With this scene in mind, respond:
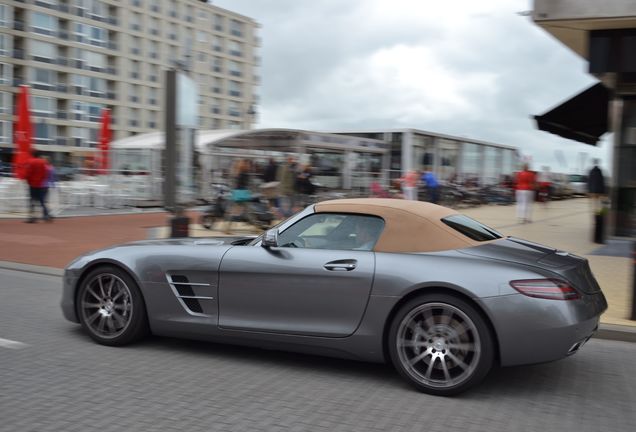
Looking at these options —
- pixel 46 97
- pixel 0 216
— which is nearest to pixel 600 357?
pixel 0 216

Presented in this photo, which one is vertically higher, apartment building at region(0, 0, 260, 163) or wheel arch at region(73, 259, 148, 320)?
apartment building at region(0, 0, 260, 163)

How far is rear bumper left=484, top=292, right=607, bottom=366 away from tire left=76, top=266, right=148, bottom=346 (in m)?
2.84

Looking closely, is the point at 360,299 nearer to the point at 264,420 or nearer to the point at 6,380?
the point at 264,420

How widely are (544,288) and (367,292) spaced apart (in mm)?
1193

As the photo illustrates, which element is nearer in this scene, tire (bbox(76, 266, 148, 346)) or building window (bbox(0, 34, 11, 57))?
tire (bbox(76, 266, 148, 346))

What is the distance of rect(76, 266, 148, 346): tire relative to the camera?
531 centimetres

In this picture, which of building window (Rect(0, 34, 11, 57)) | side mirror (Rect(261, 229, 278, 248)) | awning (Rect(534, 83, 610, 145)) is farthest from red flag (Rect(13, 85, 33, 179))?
building window (Rect(0, 34, 11, 57))

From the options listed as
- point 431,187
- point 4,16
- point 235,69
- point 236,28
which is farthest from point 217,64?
point 431,187

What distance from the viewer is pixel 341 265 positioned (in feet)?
15.3

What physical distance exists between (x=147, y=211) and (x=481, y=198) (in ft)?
48.3

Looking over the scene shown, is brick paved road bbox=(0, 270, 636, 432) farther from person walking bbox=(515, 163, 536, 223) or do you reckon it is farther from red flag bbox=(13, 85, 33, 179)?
person walking bbox=(515, 163, 536, 223)

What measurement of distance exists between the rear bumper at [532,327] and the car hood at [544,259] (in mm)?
304

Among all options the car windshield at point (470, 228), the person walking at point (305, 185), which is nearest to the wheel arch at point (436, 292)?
the car windshield at point (470, 228)

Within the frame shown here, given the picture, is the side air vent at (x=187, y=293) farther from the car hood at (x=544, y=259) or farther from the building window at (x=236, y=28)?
the building window at (x=236, y=28)
